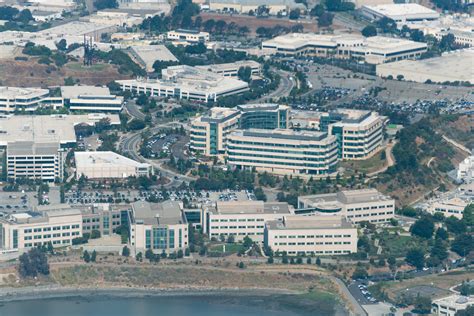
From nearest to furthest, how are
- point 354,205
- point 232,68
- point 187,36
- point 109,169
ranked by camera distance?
point 354,205
point 109,169
point 232,68
point 187,36

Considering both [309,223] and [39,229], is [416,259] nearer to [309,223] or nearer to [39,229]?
[309,223]

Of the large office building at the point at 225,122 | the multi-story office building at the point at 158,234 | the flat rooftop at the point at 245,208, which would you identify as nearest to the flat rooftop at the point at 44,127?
the large office building at the point at 225,122

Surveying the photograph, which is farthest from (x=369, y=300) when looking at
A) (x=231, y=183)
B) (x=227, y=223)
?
(x=231, y=183)

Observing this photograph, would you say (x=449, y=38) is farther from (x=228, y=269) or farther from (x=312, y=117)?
(x=228, y=269)

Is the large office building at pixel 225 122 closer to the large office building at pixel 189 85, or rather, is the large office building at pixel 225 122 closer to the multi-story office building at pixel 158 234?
the large office building at pixel 189 85

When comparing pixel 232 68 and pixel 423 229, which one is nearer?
pixel 423 229

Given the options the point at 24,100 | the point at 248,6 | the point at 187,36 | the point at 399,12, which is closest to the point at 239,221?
the point at 24,100
